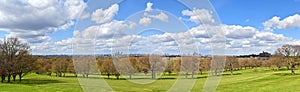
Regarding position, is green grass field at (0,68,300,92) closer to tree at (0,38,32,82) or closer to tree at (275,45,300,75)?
tree at (0,38,32,82)

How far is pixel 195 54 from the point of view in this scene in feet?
52.1

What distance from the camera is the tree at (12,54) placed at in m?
64.7

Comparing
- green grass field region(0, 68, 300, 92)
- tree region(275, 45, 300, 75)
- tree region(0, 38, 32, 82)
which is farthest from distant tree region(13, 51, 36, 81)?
tree region(275, 45, 300, 75)

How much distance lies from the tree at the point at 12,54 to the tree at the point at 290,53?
55599 mm

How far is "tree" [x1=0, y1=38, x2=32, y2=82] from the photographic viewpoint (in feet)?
212

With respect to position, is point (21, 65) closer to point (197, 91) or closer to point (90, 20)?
point (197, 91)

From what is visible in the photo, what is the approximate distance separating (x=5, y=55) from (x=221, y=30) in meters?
61.2

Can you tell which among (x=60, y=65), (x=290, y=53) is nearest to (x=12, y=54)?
(x=60, y=65)

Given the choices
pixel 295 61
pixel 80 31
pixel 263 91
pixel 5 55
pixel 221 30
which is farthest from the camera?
pixel 295 61

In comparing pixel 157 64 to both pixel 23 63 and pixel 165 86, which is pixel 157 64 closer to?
pixel 165 86

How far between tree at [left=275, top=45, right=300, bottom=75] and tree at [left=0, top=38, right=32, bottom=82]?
55599mm

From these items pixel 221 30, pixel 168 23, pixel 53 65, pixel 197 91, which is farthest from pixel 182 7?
pixel 53 65

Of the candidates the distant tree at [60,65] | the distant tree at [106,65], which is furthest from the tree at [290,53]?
the distant tree at [60,65]

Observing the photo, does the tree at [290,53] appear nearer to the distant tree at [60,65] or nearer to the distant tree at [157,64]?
the distant tree at [60,65]
